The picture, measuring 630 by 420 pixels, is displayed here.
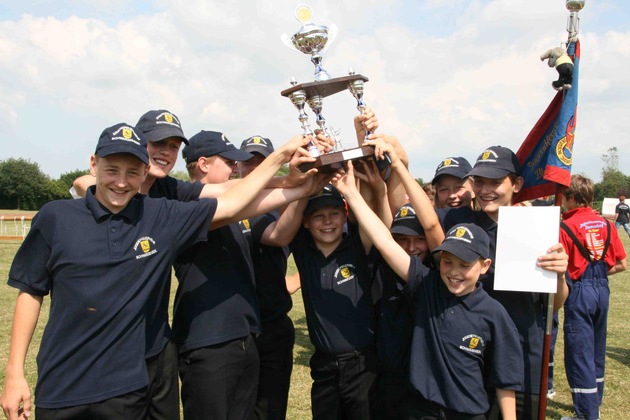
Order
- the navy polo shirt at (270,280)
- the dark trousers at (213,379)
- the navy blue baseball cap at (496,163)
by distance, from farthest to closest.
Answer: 1. the navy polo shirt at (270,280)
2. the navy blue baseball cap at (496,163)
3. the dark trousers at (213,379)

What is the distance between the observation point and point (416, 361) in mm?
3045

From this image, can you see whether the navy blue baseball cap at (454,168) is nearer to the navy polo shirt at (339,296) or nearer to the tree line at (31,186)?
the navy polo shirt at (339,296)

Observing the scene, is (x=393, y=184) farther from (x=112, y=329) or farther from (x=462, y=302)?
(x=112, y=329)

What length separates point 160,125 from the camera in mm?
3160

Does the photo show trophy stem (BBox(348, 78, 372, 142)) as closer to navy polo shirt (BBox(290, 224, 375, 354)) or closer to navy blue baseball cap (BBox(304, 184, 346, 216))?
navy blue baseball cap (BBox(304, 184, 346, 216))

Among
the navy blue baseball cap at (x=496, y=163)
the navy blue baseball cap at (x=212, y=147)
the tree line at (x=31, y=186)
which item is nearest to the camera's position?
the navy blue baseball cap at (x=496, y=163)

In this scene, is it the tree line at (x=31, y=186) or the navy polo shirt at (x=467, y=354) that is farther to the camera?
the tree line at (x=31, y=186)

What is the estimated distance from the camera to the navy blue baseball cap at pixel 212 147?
11.9 ft

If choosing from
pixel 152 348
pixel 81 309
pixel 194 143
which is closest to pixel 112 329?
pixel 81 309

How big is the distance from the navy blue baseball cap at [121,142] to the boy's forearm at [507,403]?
85.9 inches

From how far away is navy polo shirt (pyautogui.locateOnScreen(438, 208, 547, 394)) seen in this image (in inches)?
125

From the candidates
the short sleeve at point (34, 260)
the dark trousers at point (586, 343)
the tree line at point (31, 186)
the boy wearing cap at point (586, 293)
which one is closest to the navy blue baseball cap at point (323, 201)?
the short sleeve at point (34, 260)

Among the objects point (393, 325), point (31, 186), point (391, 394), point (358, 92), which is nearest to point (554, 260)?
point (393, 325)

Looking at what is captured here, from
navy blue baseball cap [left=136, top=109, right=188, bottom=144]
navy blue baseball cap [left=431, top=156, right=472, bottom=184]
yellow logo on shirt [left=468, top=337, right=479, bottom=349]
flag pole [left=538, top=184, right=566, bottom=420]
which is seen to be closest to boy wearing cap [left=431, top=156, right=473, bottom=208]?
navy blue baseball cap [left=431, top=156, right=472, bottom=184]
